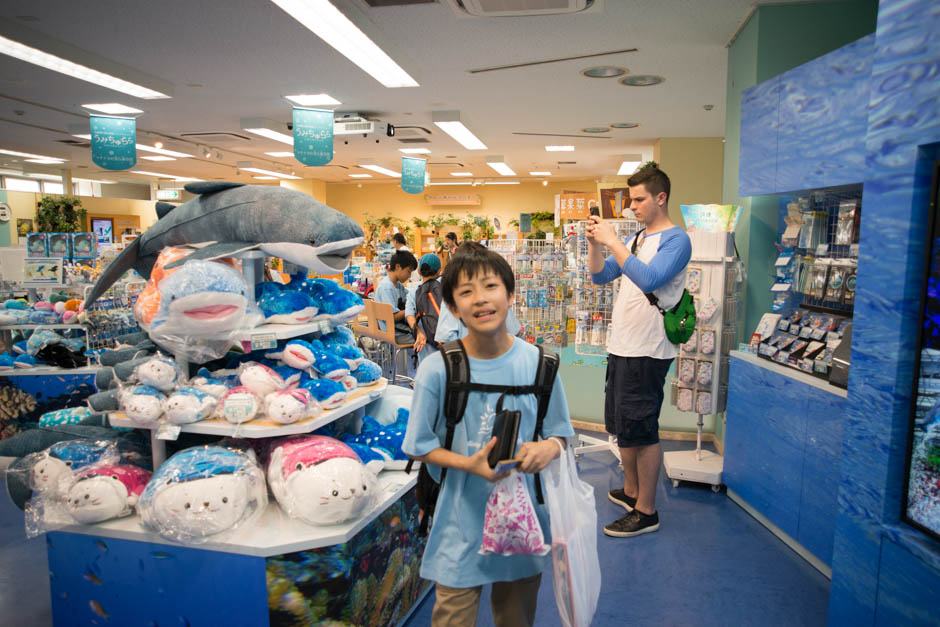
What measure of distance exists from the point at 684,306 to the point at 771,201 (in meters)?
1.30

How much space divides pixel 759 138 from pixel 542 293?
259 centimetres

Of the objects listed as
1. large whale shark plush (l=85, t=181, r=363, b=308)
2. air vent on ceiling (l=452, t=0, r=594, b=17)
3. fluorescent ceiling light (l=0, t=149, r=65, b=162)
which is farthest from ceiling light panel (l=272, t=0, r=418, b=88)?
fluorescent ceiling light (l=0, t=149, r=65, b=162)

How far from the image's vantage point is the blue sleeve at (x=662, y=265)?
269 centimetres

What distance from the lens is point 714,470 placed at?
361 centimetres

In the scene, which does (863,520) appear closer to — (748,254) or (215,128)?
(748,254)

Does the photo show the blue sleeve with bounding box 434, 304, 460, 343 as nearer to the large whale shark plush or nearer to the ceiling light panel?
the large whale shark plush

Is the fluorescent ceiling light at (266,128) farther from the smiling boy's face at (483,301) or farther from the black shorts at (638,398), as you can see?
the smiling boy's face at (483,301)

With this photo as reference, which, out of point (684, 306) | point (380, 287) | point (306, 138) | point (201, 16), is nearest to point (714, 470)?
point (684, 306)

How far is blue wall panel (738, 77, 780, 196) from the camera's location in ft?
10.2

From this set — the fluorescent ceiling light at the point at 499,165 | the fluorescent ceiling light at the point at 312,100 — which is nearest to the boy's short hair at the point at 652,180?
the fluorescent ceiling light at the point at 312,100

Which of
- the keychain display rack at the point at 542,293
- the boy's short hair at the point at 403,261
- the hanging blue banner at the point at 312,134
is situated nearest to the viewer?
the keychain display rack at the point at 542,293

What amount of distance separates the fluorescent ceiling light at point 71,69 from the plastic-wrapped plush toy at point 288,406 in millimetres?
4727

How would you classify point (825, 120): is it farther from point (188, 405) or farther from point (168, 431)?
point (168, 431)

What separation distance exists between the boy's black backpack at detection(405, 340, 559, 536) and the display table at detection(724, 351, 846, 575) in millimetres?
1663
